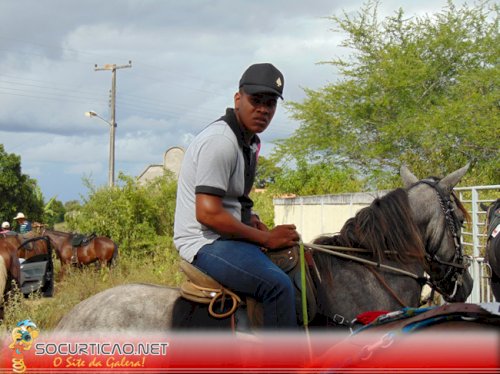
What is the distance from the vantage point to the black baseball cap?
375cm

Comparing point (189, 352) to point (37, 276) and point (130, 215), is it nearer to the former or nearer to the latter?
point (37, 276)

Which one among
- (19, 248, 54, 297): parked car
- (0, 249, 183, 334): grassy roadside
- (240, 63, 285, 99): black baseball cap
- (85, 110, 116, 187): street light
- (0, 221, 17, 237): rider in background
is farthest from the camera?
(85, 110, 116, 187): street light

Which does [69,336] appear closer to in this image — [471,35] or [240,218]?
[240,218]

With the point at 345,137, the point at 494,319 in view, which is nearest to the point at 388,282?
the point at 494,319

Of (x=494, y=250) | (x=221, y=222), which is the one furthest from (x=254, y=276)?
(x=494, y=250)

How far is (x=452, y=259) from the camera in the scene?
15.5 feet

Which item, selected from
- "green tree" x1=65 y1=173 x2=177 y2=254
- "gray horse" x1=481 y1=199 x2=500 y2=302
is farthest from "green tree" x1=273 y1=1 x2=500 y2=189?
"gray horse" x1=481 y1=199 x2=500 y2=302

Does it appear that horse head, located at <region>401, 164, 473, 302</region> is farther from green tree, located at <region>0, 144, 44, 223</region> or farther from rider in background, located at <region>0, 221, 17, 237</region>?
green tree, located at <region>0, 144, 44, 223</region>

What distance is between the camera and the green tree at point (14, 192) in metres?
31.9

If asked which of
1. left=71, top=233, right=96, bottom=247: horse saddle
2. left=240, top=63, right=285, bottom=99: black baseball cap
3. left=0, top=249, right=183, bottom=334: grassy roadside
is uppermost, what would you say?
left=240, top=63, right=285, bottom=99: black baseball cap

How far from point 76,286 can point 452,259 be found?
9.00m

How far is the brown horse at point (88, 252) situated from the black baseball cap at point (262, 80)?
13.0 m

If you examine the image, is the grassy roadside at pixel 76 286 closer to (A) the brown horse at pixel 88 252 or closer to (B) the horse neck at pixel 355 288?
(A) the brown horse at pixel 88 252

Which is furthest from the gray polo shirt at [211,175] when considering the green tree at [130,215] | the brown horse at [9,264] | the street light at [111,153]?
the street light at [111,153]
